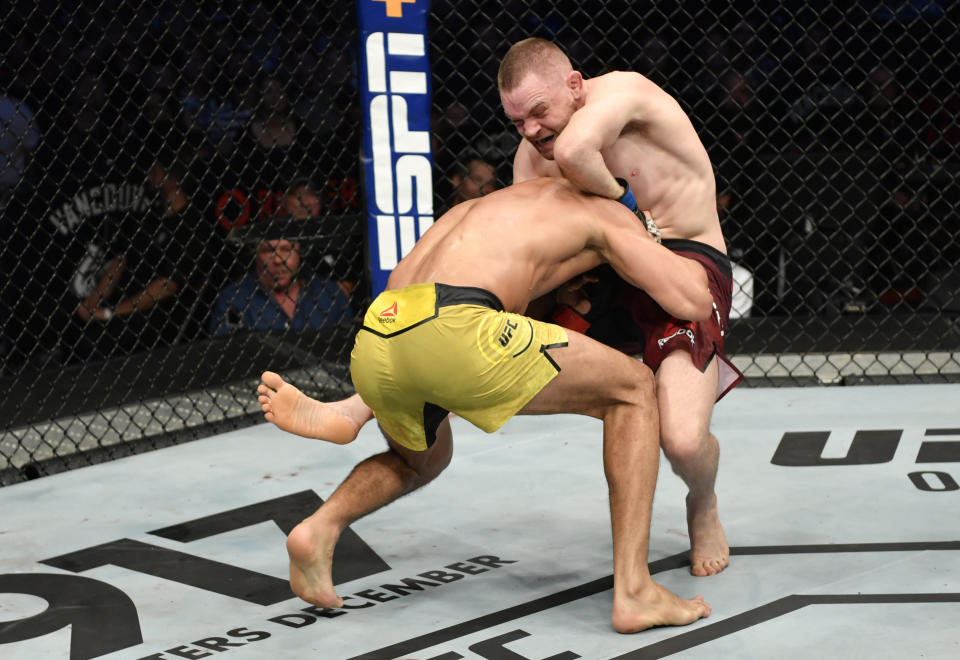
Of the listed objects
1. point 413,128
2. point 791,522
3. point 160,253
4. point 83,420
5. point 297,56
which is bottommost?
point 791,522

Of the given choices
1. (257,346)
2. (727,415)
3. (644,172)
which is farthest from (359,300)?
(644,172)

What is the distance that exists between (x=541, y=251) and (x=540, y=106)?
30cm

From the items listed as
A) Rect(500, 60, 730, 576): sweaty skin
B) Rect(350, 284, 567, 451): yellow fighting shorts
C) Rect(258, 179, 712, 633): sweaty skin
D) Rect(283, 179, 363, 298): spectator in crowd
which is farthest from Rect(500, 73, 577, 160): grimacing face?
Rect(283, 179, 363, 298): spectator in crowd

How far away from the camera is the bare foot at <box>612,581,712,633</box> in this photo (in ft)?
6.50

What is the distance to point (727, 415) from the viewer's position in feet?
11.5

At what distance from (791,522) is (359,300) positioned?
88.1 inches

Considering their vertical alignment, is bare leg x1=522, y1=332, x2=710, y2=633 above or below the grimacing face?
below

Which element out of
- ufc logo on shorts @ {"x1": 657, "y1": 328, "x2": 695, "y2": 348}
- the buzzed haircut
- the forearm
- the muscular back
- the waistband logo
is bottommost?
ufc logo on shorts @ {"x1": 657, "y1": 328, "x2": 695, "y2": 348}

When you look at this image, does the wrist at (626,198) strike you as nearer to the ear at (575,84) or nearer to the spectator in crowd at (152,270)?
the ear at (575,84)

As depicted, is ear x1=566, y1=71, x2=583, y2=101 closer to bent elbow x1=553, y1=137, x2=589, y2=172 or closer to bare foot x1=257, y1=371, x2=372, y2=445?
bent elbow x1=553, y1=137, x2=589, y2=172

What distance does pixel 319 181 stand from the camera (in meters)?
4.46

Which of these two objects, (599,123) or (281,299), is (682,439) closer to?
(599,123)

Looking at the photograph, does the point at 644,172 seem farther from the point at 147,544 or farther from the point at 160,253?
the point at 160,253

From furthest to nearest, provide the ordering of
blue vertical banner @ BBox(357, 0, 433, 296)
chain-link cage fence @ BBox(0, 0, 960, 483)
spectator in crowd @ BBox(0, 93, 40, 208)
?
1. chain-link cage fence @ BBox(0, 0, 960, 483)
2. spectator in crowd @ BBox(0, 93, 40, 208)
3. blue vertical banner @ BBox(357, 0, 433, 296)
